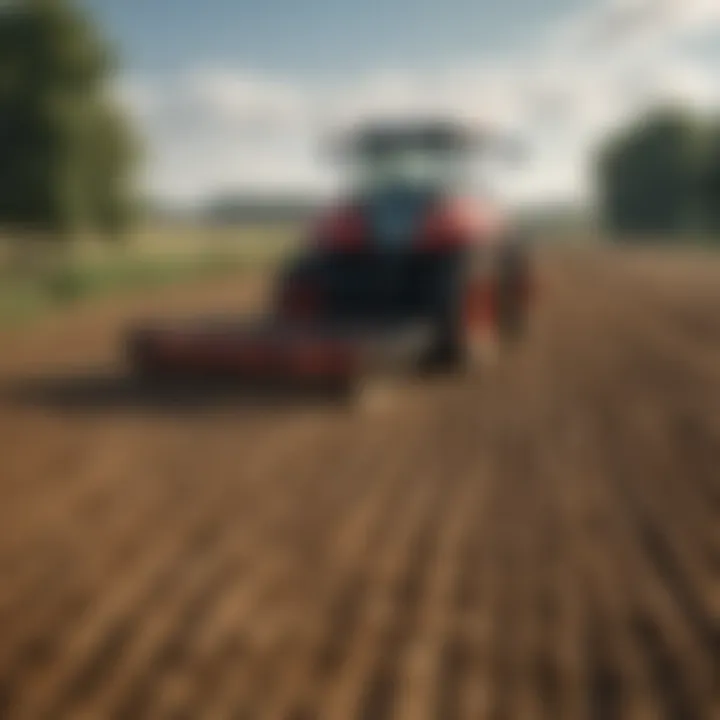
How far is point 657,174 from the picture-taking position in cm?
7469

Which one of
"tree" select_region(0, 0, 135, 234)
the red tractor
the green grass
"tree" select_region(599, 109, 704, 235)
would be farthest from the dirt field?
"tree" select_region(599, 109, 704, 235)

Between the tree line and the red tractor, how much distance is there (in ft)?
189

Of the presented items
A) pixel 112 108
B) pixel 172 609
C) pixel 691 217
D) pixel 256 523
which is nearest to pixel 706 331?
pixel 256 523

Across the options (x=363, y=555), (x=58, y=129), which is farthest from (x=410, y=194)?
(x=58, y=129)

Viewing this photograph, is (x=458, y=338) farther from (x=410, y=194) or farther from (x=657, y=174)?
(x=657, y=174)

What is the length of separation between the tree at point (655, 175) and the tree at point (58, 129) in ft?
150

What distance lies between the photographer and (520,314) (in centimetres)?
1090

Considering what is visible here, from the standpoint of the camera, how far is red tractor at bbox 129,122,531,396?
7.33m

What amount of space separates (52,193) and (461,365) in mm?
21198

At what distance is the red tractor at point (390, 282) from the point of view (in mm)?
7328

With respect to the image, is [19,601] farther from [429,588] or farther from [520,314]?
[520,314]

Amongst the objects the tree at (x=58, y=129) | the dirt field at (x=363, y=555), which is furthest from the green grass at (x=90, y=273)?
the dirt field at (x=363, y=555)

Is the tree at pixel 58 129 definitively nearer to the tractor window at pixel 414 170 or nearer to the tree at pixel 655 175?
the tractor window at pixel 414 170

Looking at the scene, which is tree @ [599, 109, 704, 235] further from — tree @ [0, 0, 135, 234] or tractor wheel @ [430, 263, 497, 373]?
tractor wheel @ [430, 263, 497, 373]
